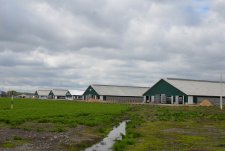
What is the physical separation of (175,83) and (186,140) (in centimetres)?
8438

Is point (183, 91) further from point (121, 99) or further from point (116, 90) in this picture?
point (116, 90)

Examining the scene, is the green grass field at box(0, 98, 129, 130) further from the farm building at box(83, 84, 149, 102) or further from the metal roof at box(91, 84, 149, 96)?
the metal roof at box(91, 84, 149, 96)

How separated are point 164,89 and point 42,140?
90.4 meters

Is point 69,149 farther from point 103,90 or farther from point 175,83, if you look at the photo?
point 103,90

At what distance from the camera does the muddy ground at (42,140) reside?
884 inches

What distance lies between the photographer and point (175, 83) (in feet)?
366

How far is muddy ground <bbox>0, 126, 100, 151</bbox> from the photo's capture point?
22.5m

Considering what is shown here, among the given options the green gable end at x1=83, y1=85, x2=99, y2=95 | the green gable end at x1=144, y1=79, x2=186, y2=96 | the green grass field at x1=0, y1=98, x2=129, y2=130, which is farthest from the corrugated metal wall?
the green grass field at x1=0, y1=98, x2=129, y2=130

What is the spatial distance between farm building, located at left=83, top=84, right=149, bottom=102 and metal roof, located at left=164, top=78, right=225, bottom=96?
1439 inches

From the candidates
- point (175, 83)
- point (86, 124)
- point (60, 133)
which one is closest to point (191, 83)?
point (175, 83)

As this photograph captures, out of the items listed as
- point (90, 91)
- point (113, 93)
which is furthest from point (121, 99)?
point (90, 91)

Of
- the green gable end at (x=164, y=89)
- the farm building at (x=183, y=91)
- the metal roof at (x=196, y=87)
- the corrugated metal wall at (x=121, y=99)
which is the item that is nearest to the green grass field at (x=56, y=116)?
the farm building at (x=183, y=91)

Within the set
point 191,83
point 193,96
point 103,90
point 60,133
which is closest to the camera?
point 60,133

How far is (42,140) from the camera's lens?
2570cm
